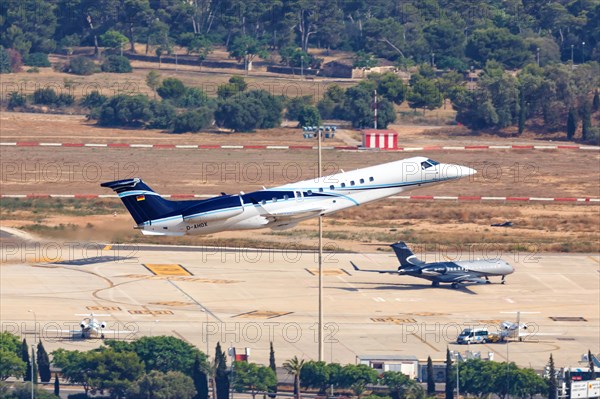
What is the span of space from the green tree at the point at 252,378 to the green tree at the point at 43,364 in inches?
527

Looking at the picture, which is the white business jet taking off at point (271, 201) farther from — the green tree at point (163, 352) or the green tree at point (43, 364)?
the green tree at point (43, 364)

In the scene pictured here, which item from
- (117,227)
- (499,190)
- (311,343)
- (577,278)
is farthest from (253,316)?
(499,190)

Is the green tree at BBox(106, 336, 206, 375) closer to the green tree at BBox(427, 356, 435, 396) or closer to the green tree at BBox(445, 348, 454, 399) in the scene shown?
the green tree at BBox(427, 356, 435, 396)

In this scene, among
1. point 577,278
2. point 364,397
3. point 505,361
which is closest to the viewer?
point 364,397

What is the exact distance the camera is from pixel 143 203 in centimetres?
9050

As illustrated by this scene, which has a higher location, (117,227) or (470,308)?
(117,227)

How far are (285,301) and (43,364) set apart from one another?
26.8m

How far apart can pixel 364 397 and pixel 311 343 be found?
38.3ft

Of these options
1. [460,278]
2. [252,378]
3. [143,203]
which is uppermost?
[143,203]

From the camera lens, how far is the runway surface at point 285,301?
364ft

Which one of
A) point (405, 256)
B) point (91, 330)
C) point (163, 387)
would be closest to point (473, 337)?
point (405, 256)

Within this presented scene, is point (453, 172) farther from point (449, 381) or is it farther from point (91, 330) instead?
point (91, 330)

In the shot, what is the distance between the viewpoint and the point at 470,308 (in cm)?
12250

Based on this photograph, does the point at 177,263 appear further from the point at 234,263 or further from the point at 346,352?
the point at 346,352
